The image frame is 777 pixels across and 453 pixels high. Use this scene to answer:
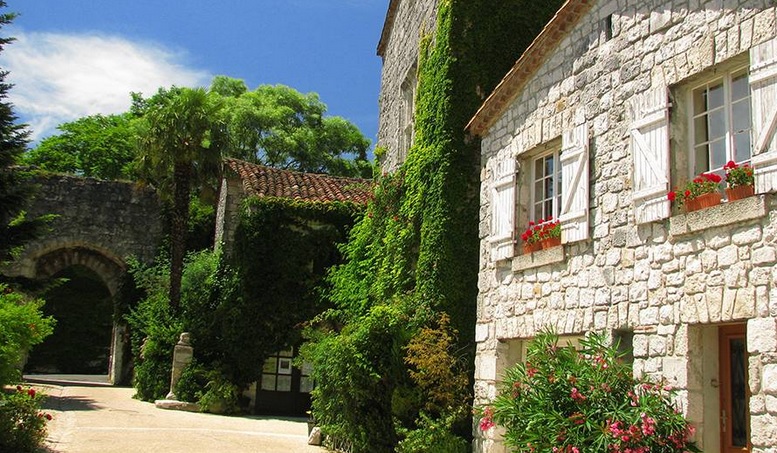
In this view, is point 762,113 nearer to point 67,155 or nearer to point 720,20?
point 720,20

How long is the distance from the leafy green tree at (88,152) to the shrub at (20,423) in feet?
73.9

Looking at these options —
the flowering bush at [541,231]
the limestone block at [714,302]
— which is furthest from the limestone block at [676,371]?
the flowering bush at [541,231]

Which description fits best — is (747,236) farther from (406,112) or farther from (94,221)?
(94,221)

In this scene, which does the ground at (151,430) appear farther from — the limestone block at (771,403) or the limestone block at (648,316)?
the limestone block at (771,403)

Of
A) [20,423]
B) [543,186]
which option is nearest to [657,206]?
[543,186]

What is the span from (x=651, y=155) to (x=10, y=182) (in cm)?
1141

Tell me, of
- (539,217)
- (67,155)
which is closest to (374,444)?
(539,217)

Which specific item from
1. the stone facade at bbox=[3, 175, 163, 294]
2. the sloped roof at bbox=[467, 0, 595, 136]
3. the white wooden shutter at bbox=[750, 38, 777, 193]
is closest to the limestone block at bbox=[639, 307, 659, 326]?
the white wooden shutter at bbox=[750, 38, 777, 193]

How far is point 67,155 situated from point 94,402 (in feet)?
62.3

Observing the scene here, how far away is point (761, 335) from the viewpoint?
5.57m

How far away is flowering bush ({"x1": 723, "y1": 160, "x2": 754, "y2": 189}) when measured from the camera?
5852mm

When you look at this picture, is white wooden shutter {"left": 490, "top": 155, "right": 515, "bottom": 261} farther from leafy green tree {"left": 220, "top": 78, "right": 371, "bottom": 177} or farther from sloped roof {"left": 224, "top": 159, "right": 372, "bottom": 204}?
leafy green tree {"left": 220, "top": 78, "right": 371, "bottom": 177}

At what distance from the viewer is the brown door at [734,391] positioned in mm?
6102

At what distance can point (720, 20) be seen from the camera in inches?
249
